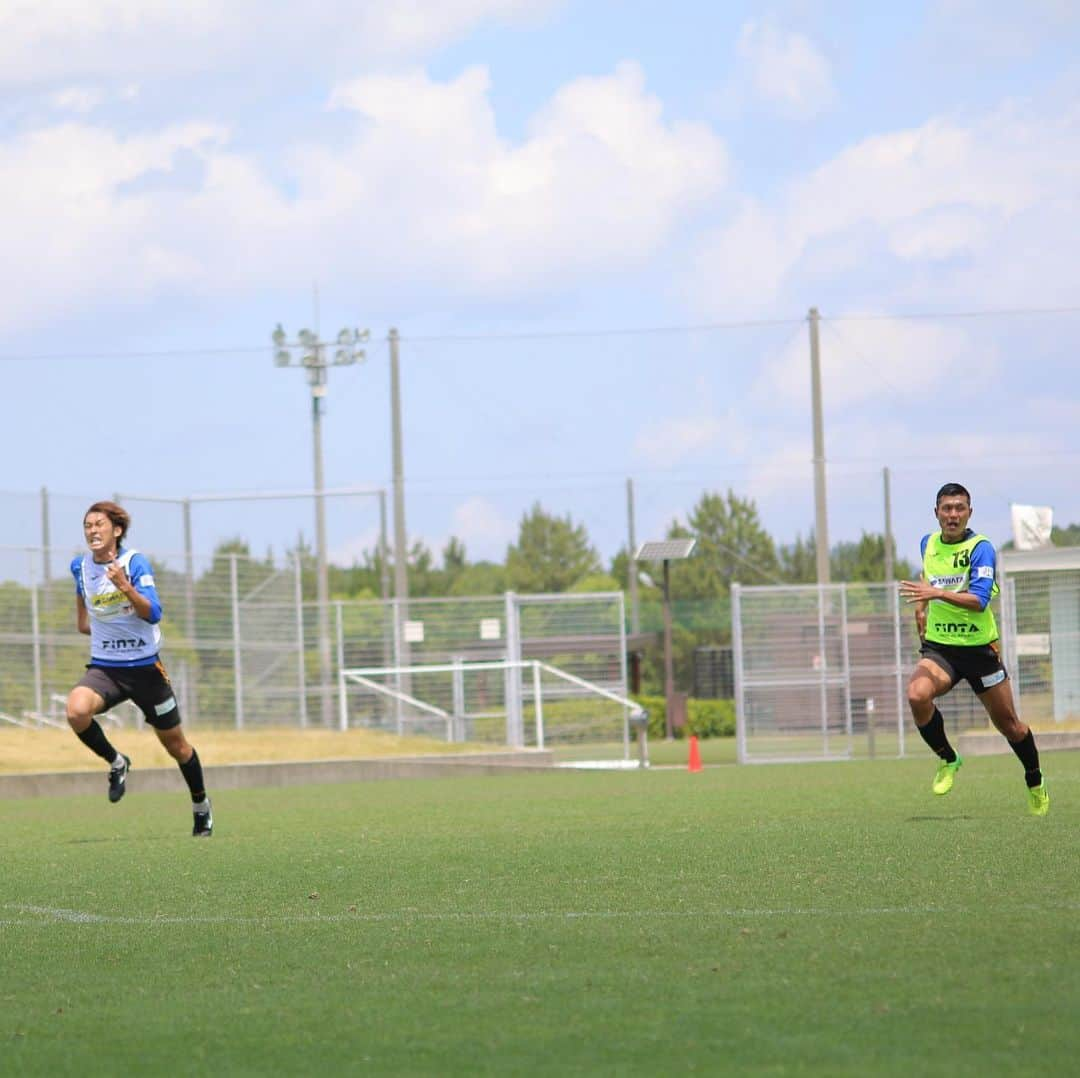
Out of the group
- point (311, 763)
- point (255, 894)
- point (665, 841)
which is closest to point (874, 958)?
point (255, 894)

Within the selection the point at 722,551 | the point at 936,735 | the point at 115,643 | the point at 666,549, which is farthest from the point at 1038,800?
the point at 722,551

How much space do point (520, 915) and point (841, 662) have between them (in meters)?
21.9

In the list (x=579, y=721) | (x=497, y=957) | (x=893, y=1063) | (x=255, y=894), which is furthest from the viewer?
(x=579, y=721)

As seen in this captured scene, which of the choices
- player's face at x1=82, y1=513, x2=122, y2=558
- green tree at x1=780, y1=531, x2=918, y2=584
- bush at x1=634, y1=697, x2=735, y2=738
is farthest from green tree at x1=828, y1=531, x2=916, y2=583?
player's face at x1=82, y1=513, x2=122, y2=558

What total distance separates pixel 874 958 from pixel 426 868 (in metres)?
3.99

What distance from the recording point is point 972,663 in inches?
464

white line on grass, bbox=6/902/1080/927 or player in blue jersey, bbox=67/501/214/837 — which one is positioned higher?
player in blue jersey, bbox=67/501/214/837

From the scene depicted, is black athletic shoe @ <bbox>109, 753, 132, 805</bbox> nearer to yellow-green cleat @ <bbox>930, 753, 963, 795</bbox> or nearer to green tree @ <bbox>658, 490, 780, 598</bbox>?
yellow-green cleat @ <bbox>930, 753, 963, 795</bbox>

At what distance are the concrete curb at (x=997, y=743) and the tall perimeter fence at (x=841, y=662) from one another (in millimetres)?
2222

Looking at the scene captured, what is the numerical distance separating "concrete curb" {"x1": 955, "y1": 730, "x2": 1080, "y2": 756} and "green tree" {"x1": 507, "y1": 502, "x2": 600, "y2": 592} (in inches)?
1447

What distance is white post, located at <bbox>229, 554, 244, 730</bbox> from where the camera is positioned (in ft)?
90.1

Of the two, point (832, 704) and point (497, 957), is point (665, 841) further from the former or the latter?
point (832, 704)

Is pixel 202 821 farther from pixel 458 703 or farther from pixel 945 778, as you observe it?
pixel 458 703

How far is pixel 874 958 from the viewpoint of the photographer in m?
5.79
